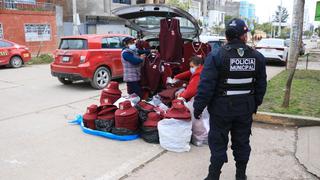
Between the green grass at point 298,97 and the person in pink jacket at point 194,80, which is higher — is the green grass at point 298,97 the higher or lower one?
the lower one

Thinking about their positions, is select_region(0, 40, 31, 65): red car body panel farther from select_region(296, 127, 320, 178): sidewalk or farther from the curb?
select_region(296, 127, 320, 178): sidewalk

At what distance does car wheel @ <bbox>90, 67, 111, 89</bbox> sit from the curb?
17.4 feet

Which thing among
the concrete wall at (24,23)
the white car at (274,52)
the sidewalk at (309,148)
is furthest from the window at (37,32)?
the sidewalk at (309,148)

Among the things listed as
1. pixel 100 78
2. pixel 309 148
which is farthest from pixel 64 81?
pixel 309 148

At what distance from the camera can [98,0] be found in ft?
105

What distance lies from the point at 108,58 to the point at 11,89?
10.1ft

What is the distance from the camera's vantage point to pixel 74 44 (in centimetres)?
989

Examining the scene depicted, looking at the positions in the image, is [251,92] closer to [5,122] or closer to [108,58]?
[5,122]

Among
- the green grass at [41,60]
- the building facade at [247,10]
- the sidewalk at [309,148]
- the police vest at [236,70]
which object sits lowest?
the sidewalk at [309,148]

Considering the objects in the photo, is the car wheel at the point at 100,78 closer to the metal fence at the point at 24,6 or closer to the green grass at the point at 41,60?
the green grass at the point at 41,60

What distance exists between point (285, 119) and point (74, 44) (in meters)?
6.47

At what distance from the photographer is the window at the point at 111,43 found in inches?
400

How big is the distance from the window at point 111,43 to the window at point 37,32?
14.1 meters

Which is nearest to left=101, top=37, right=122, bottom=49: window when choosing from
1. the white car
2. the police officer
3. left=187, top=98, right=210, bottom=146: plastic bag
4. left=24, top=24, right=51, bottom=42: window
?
left=187, top=98, right=210, bottom=146: plastic bag
